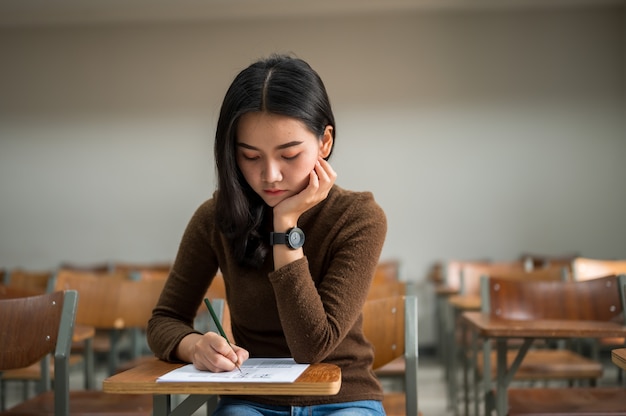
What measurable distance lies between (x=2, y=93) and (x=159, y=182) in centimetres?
183

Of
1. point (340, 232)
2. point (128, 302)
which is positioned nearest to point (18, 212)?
point (128, 302)

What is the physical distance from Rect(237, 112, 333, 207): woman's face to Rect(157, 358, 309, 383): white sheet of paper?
33 cm

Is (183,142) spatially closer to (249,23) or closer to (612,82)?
(249,23)

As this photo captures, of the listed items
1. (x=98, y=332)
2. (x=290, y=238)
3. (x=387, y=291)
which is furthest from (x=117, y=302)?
(x=98, y=332)

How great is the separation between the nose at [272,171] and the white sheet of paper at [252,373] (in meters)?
0.36

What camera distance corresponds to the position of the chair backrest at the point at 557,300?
265 centimetres

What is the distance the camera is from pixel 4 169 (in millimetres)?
7301

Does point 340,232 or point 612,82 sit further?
point 612,82

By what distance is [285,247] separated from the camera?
56.4 inches

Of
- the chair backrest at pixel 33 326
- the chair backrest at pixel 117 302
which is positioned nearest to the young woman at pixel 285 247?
the chair backrest at pixel 33 326

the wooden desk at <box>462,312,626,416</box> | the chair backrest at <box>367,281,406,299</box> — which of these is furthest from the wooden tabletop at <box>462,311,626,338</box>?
the chair backrest at <box>367,281,406,299</box>

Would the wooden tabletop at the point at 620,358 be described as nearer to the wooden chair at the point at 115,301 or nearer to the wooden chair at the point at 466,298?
the wooden chair at the point at 115,301

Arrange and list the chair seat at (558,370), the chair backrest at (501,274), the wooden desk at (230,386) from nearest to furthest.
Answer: the wooden desk at (230,386) < the chair seat at (558,370) < the chair backrest at (501,274)

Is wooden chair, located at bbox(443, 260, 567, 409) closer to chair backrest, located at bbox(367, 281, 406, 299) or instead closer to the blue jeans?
chair backrest, located at bbox(367, 281, 406, 299)
